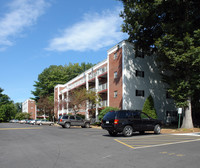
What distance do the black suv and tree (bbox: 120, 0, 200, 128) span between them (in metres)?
7.82

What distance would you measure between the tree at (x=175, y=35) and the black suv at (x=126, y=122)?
7.82m

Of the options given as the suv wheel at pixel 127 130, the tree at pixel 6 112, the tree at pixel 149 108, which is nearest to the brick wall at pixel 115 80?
the tree at pixel 149 108

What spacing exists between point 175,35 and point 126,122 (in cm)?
1183

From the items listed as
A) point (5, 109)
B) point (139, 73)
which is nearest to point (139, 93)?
point (139, 73)

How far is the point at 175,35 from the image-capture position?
2259cm

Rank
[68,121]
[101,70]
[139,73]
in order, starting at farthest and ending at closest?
[101,70]
[139,73]
[68,121]

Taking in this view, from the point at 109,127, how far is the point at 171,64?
10.5m

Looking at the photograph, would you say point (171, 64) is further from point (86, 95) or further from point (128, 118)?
point (86, 95)

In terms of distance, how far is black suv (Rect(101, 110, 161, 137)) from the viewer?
15195 mm

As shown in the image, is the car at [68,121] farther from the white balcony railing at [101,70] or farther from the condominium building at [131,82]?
the white balcony railing at [101,70]

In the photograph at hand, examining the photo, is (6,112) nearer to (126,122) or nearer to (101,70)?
(101,70)

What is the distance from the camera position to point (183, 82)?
22281mm

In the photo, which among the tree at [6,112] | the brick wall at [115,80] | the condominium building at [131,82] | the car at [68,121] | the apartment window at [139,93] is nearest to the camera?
the car at [68,121]

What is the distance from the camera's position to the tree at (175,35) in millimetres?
21391
